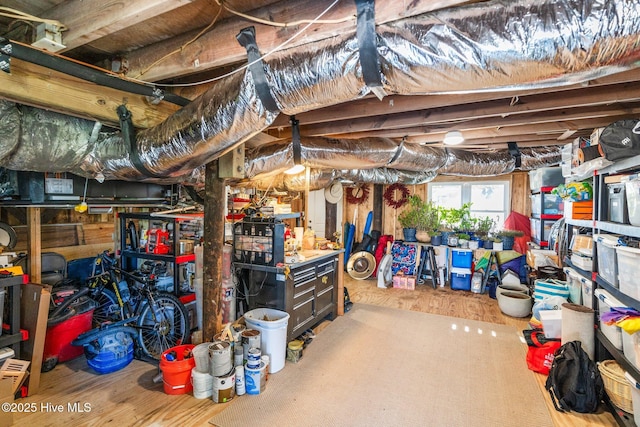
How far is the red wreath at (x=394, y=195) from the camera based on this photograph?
6.55 m

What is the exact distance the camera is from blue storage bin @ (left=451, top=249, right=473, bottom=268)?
18.0 feet

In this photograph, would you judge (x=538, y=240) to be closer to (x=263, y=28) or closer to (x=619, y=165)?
(x=619, y=165)

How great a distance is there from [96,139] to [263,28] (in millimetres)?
1628

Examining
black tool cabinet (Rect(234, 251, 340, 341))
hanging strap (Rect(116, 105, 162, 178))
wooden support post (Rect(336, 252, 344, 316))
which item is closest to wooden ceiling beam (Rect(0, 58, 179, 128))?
hanging strap (Rect(116, 105, 162, 178))

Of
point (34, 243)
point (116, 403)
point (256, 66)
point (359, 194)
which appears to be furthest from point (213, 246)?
point (359, 194)

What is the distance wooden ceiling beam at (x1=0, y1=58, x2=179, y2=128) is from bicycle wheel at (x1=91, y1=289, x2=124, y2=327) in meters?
2.03

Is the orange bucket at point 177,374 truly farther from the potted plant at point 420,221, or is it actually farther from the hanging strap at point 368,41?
the potted plant at point 420,221

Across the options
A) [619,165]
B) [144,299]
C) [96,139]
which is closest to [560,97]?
[619,165]

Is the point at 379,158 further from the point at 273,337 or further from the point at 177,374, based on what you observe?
the point at 177,374

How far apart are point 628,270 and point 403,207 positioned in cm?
461

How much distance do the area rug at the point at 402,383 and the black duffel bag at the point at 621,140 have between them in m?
1.87

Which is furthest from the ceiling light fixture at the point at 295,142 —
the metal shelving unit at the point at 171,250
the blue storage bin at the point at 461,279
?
the blue storage bin at the point at 461,279

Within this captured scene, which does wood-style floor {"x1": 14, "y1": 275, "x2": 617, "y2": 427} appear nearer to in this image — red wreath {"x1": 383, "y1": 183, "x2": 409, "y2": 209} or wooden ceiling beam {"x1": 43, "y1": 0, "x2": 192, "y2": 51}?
wooden ceiling beam {"x1": 43, "y1": 0, "x2": 192, "y2": 51}

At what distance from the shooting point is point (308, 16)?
1387 millimetres
